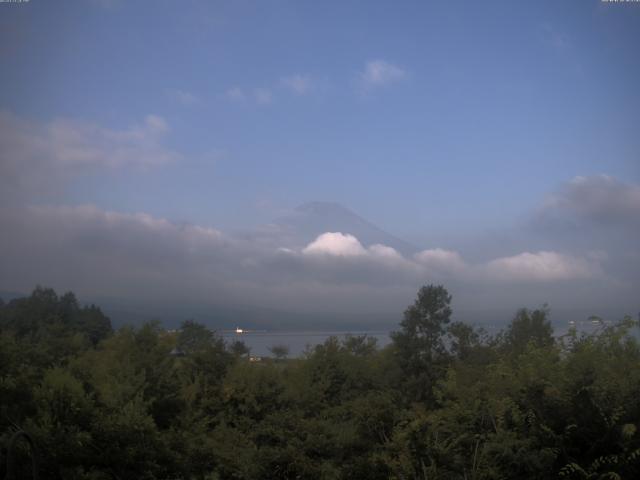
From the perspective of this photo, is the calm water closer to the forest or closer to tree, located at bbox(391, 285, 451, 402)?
tree, located at bbox(391, 285, 451, 402)

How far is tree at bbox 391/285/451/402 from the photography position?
30448 millimetres

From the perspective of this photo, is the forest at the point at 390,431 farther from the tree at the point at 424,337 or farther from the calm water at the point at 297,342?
the tree at the point at 424,337

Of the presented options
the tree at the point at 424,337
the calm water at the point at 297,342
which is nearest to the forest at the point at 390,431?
the calm water at the point at 297,342

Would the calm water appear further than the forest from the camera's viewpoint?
Yes

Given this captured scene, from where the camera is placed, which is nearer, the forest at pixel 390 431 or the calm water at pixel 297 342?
the forest at pixel 390 431

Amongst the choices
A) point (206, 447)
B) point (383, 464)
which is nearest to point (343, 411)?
point (206, 447)

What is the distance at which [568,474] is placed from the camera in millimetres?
6820

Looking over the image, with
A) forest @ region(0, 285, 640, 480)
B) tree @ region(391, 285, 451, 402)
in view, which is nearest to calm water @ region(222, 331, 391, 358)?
tree @ region(391, 285, 451, 402)

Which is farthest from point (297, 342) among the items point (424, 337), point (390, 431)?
point (390, 431)

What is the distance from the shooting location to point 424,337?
1276 inches

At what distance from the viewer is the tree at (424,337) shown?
1199 inches

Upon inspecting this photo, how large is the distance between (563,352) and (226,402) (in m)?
10.0

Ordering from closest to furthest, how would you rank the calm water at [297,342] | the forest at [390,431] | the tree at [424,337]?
the forest at [390,431] < the calm water at [297,342] < the tree at [424,337]

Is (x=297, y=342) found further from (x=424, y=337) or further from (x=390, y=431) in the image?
(x=390, y=431)
